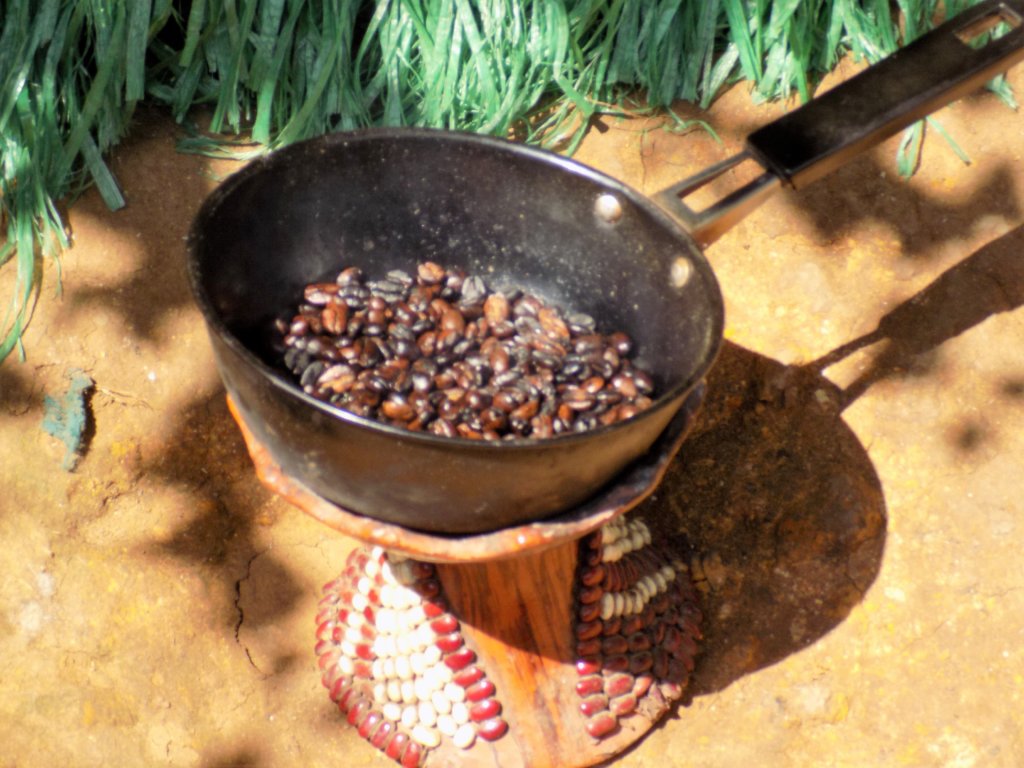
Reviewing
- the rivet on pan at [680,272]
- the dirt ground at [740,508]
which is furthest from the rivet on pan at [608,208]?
the dirt ground at [740,508]

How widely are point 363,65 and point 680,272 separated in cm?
150

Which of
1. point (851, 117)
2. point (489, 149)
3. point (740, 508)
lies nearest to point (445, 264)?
point (489, 149)

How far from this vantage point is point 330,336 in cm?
196

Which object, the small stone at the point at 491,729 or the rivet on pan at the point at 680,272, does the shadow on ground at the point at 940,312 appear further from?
the small stone at the point at 491,729

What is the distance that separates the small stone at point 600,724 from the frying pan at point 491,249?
793 millimetres

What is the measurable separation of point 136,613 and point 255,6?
1.61 m

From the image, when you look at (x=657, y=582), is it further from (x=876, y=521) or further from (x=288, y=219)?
(x=288, y=219)

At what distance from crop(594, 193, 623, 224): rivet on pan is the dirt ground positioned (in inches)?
32.1

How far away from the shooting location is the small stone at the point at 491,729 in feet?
7.35

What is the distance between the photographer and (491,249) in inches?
85.4

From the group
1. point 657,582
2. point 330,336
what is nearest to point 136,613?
point 330,336

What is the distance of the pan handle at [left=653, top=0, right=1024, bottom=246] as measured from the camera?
5.90 feet

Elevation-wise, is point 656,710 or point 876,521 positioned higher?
point 876,521

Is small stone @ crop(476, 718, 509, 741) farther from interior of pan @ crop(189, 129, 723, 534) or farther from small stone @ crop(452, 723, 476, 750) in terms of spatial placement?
interior of pan @ crop(189, 129, 723, 534)
